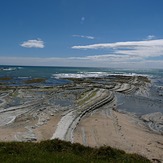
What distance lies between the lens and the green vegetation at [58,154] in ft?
32.1

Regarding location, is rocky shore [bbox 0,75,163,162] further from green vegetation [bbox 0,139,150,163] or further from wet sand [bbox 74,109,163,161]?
green vegetation [bbox 0,139,150,163]

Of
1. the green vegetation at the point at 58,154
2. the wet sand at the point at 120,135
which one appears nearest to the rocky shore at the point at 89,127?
the wet sand at the point at 120,135

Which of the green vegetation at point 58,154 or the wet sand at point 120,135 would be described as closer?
the green vegetation at point 58,154

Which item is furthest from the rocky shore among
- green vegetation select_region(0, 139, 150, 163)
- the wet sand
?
green vegetation select_region(0, 139, 150, 163)

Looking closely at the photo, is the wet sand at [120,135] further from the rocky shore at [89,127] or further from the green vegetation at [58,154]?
the green vegetation at [58,154]

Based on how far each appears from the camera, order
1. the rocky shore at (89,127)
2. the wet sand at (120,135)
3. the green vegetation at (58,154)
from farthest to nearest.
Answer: the rocky shore at (89,127) < the wet sand at (120,135) < the green vegetation at (58,154)

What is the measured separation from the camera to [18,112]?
28.9m

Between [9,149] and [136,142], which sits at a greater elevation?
[9,149]

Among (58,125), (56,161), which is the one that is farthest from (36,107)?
(56,161)

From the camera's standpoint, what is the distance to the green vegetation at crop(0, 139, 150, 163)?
977 cm

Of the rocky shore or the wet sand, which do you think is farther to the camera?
the rocky shore

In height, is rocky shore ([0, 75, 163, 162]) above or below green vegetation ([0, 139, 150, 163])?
below

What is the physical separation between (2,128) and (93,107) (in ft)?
47.3

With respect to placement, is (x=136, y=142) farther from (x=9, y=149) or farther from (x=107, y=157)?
(x=9, y=149)
